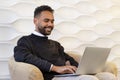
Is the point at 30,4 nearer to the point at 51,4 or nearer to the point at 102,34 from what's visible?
the point at 51,4

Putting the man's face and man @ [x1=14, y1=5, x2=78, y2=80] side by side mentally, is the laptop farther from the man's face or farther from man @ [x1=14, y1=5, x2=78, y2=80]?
the man's face

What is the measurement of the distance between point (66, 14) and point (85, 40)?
0.41 meters

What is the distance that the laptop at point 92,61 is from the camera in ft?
6.59

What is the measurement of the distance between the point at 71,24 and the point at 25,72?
1296 millimetres

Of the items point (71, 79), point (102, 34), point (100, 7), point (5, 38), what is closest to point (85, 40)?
point (102, 34)

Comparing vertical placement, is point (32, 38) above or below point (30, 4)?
below

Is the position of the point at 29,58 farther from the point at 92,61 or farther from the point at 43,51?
the point at 92,61

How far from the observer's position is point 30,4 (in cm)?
279

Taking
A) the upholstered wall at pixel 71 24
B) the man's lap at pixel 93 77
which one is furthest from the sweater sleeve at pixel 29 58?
the upholstered wall at pixel 71 24

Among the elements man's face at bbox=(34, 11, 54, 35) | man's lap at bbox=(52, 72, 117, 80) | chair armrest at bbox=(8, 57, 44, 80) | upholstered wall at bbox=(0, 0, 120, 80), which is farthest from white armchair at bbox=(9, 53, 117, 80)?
upholstered wall at bbox=(0, 0, 120, 80)

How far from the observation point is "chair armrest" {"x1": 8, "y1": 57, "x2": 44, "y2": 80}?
6.19ft

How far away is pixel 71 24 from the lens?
306 centimetres

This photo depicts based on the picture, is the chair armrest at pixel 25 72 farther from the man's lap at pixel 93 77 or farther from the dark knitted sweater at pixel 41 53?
the man's lap at pixel 93 77

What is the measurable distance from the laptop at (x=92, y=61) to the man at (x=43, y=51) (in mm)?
101
